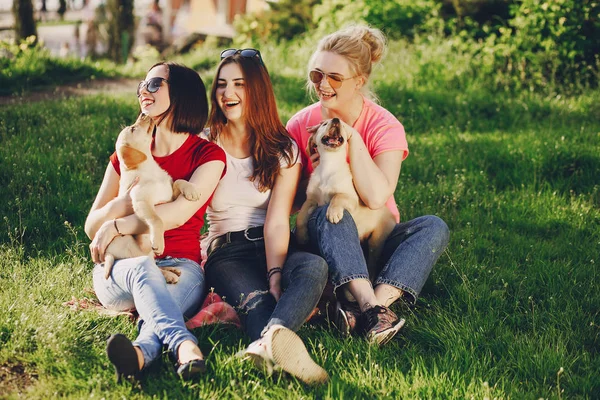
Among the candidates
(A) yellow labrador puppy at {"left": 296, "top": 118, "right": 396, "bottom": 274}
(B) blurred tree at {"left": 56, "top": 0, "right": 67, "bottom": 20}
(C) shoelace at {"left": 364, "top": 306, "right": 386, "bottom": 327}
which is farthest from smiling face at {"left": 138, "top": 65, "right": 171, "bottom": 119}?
(B) blurred tree at {"left": 56, "top": 0, "right": 67, "bottom": 20}

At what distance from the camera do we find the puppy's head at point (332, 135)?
385cm

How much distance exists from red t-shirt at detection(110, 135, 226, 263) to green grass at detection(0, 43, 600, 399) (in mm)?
493

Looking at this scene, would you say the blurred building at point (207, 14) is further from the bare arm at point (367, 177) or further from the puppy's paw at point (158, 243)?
the puppy's paw at point (158, 243)

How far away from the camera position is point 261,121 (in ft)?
12.7

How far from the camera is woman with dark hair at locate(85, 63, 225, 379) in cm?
312

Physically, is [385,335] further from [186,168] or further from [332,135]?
[186,168]

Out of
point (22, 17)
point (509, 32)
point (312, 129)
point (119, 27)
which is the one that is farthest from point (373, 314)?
point (119, 27)

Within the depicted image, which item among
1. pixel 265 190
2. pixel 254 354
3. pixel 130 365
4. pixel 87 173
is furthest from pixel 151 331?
pixel 87 173

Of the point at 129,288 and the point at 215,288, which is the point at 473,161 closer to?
the point at 215,288

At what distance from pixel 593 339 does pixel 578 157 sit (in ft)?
10.1

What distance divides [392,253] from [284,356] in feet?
4.11

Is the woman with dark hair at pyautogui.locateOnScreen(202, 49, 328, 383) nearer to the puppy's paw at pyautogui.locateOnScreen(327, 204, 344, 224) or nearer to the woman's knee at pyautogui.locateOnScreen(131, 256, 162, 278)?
the puppy's paw at pyautogui.locateOnScreen(327, 204, 344, 224)

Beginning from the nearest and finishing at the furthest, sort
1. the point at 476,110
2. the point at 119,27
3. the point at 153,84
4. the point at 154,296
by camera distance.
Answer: the point at 154,296, the point at 153,84, the point at 476,110, the point at 119,27

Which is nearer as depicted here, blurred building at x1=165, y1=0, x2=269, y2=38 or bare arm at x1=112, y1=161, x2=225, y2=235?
bare arm at x1=112, y1=161, x2=225, y2=235
